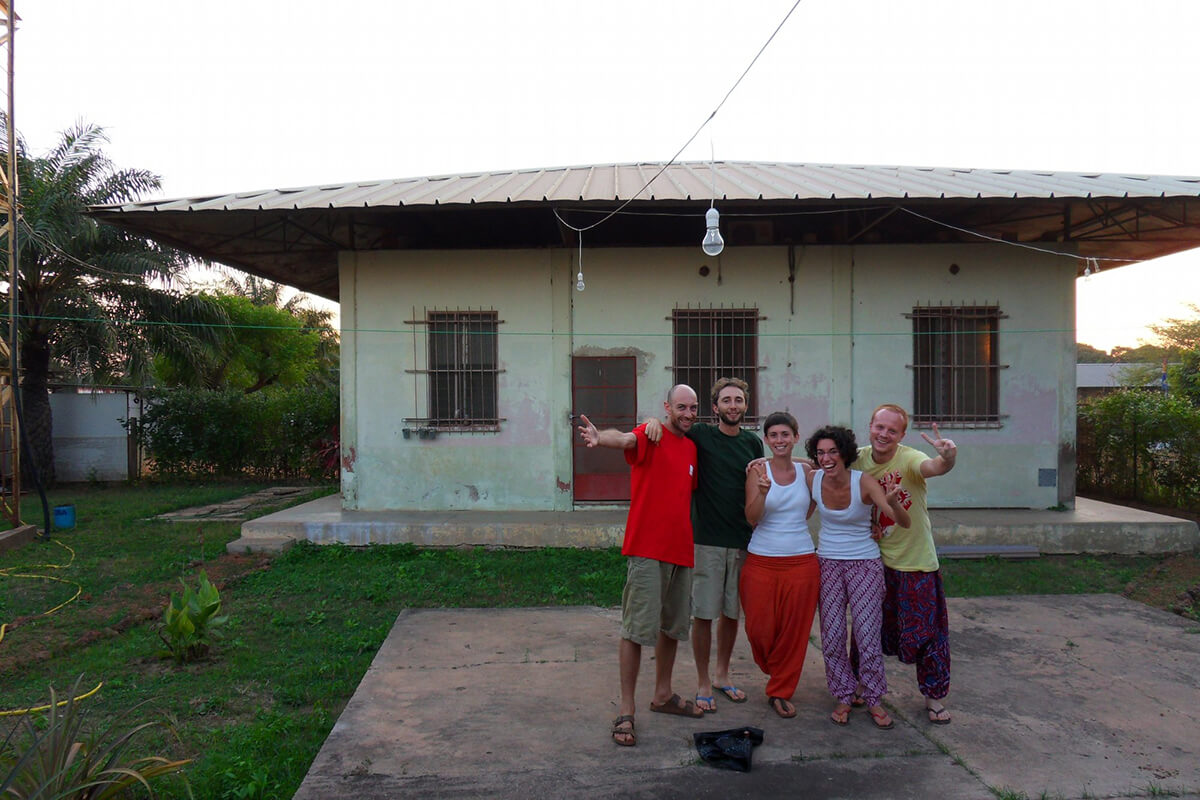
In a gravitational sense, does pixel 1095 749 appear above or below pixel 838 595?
below

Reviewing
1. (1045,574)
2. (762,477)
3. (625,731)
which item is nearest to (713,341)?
(1045,574)

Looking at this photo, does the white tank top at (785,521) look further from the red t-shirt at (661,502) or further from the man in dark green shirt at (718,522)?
the red t-shirt at (661,502)

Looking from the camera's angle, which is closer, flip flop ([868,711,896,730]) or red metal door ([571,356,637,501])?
flip flop ([868,711,896,730])

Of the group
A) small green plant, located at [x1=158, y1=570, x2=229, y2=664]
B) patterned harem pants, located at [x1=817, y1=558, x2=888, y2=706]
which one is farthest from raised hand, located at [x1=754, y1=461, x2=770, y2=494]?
small green plant, located at [x1=158, y1=570, x2=229, y2=664]

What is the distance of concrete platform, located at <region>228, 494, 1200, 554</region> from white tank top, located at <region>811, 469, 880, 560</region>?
4509 millimetres

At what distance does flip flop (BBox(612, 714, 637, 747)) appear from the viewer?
3543 millimetres

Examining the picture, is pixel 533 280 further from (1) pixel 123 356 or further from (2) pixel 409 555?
(1) pixel 123 356

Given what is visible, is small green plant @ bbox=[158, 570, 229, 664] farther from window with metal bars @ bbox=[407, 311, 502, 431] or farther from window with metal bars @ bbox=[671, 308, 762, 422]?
window with metal bars @ bbox=[671, 308, 762, 422]

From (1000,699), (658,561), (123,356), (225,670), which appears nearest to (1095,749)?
(1000,699)

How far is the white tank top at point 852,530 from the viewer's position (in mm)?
3762

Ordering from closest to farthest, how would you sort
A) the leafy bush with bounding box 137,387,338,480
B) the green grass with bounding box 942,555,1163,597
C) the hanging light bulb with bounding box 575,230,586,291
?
the green grass with bounding box 942,555,1163,597, the hanging light bulb with bounding box 575,230,586,291, the leafy bush with bounding box 137,387,338,480

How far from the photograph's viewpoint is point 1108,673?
14.9 feet

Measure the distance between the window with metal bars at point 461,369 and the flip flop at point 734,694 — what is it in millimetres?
5350

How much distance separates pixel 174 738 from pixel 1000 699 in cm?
425
